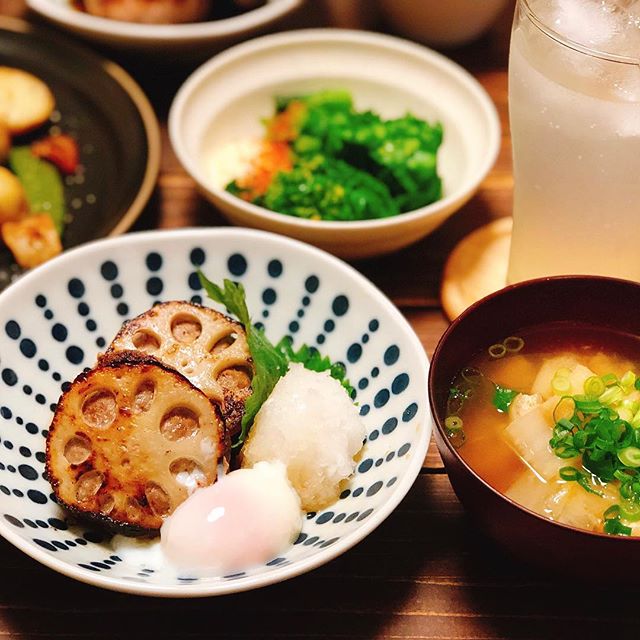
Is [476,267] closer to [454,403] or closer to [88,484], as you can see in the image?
[454,403]

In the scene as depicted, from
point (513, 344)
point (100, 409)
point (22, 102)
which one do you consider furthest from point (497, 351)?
point (22, 102)

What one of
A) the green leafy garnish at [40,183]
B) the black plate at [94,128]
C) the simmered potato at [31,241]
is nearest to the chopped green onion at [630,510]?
the black plate at [94,128]

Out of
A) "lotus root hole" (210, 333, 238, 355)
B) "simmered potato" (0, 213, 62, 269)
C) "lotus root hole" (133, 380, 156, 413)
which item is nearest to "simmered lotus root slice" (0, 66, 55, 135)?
"simmered potato" (0, 213, 62, 269)

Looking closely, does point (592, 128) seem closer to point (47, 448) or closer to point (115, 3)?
point (47, 448)

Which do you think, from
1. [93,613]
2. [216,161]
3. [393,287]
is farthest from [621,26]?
[93,613]

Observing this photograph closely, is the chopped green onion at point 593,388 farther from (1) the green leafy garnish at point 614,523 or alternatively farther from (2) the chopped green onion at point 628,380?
→ (1) the green leafy garnish at point 614,523
